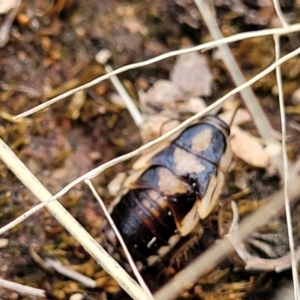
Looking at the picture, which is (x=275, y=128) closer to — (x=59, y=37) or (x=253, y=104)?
(x=253, y=104)

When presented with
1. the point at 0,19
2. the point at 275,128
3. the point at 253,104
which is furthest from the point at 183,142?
the point at 0,19

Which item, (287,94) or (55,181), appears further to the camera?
(287,94)

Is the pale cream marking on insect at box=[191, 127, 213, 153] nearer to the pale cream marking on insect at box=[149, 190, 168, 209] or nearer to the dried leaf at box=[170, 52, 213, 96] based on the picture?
the pale cream marking on insect at box=[149, 190, 168, 209]

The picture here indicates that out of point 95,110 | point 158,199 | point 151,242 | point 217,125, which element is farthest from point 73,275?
point 217,125

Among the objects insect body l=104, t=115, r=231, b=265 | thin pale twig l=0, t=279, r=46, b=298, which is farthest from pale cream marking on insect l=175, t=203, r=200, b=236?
thin pale twig l=0, t=279, r=46, b=298

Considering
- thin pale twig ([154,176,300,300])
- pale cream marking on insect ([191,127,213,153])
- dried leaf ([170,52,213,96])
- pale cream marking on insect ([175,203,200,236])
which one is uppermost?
dried leaf ([170,52,213,96])

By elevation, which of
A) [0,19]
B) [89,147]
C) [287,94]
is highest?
[0,19]

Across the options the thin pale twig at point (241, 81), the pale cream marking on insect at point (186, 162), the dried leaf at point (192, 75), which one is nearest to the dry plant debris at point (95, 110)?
the dried leaf at point (192, 75)

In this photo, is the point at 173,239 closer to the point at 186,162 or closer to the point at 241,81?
the point at 186,162

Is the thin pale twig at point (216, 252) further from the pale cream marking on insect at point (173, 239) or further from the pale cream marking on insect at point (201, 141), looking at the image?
the pale cream marking on insect at point (201, 141)
